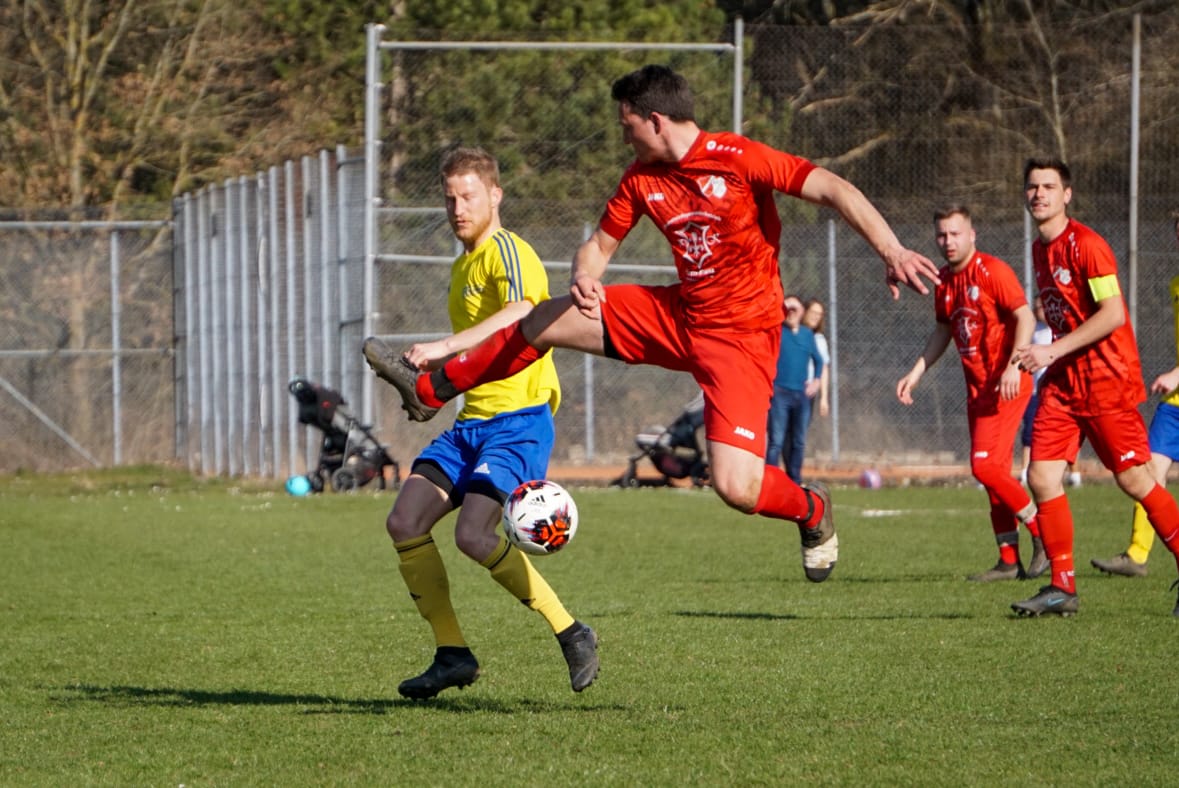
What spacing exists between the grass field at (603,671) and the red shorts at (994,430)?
2.51 feet

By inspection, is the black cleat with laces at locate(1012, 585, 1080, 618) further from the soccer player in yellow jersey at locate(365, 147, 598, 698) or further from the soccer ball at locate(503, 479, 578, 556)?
the soccer ball at locate(503, 479, 578, 556)

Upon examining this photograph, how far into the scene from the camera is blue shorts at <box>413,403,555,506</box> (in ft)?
19.9

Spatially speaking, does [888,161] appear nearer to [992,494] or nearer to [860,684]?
[992,494]

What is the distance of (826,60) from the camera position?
779 inches

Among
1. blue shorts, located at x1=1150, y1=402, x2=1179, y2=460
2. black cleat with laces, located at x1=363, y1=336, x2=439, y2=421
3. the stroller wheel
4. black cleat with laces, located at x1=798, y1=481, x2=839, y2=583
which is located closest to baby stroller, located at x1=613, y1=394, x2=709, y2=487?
the stroller wheel

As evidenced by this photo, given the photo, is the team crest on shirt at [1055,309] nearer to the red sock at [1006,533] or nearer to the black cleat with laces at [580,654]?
the red sock at [1006,533]

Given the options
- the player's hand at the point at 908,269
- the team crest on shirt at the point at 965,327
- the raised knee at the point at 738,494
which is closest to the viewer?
the player's hand at the point at 908,269

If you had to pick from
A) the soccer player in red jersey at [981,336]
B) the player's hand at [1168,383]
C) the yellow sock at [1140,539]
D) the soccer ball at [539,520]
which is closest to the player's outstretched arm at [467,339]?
the soccer ball at [539,520]

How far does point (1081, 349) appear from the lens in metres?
8.16

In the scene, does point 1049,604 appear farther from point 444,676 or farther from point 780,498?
point 444,676

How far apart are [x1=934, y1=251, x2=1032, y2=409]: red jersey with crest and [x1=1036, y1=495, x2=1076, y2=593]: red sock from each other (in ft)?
4.12

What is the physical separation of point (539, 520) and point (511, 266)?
104cm

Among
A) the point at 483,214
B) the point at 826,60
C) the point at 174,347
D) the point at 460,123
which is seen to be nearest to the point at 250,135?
the point at 174,347

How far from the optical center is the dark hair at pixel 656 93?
5848 mm
